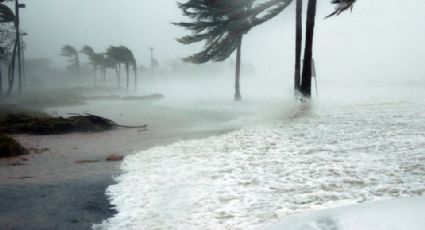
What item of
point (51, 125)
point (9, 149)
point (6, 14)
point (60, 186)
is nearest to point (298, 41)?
point (51, 125)

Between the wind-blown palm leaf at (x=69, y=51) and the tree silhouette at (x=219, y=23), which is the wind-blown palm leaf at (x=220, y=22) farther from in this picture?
the wind-blown palm leaf at (x=69, y=51)

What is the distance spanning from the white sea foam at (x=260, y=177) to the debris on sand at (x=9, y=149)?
97.4 inches

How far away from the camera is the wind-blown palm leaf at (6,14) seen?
33.6 meters

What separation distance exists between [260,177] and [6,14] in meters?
35.9

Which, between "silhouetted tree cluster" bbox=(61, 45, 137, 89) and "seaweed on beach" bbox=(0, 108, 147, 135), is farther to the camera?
"silhouetted tree cluster" bbox=(61, 45, 137, 89)

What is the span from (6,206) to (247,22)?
44.8ft

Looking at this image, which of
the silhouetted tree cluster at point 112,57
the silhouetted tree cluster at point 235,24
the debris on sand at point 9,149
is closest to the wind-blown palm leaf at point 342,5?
the silhouetted tree cluster at point 235,24

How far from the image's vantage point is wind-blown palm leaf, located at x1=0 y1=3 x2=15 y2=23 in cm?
3362

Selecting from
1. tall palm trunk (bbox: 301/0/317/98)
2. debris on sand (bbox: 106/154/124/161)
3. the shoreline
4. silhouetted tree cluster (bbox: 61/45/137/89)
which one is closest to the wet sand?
the shoreline

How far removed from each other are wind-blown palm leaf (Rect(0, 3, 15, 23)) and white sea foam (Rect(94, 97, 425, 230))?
103 feet

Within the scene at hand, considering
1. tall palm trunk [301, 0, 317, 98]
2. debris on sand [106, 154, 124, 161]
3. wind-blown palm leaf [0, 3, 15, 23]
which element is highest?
wind-blown palm leaf [0, 3, 15, 23]

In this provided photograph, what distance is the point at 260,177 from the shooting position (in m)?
5.24

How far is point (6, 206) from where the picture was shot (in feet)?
14.5

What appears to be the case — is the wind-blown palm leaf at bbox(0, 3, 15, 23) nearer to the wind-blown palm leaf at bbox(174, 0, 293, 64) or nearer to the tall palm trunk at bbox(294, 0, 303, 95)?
the wind-blown palm leaf at bbox(174, 0, 293, 64)
